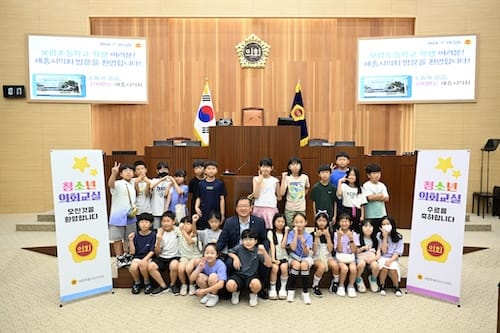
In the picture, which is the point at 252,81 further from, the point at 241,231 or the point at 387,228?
the point at 387,228

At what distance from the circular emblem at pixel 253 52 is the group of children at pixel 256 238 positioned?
4.25 metres

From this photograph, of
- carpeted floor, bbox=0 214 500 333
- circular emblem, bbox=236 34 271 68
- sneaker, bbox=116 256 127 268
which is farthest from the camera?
circular emblem, bbox=236 34 271 68

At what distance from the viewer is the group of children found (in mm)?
3697

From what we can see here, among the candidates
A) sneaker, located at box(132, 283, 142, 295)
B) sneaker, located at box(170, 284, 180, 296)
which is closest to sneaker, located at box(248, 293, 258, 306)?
sneaker, located at box(170, 284, 180, 296)

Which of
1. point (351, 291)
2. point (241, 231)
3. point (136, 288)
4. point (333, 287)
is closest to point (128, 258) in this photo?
point (136, 288)

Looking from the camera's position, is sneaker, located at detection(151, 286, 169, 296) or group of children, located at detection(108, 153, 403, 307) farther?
sneaker, located at detection(151, 286, 169, 296)

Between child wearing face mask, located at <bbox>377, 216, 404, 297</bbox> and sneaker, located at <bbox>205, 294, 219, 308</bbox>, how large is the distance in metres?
1.57

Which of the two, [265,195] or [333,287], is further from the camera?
[265,195]

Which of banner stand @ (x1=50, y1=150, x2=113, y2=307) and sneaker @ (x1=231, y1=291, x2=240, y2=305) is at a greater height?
banner stand @ (x1=50, y1=150, x2=113, y2=307)

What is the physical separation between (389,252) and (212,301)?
1.78 metres

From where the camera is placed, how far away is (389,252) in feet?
13.0

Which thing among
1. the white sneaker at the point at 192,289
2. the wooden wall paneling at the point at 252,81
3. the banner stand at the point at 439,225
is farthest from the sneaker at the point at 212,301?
the wooden wall paneling at the point at 252,81

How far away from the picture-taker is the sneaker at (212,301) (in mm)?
3546

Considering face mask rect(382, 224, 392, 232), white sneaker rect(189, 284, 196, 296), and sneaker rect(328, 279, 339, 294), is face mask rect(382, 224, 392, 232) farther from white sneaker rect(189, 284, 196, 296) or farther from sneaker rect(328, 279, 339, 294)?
white sneaker rect(189, 284, 196, 296)
